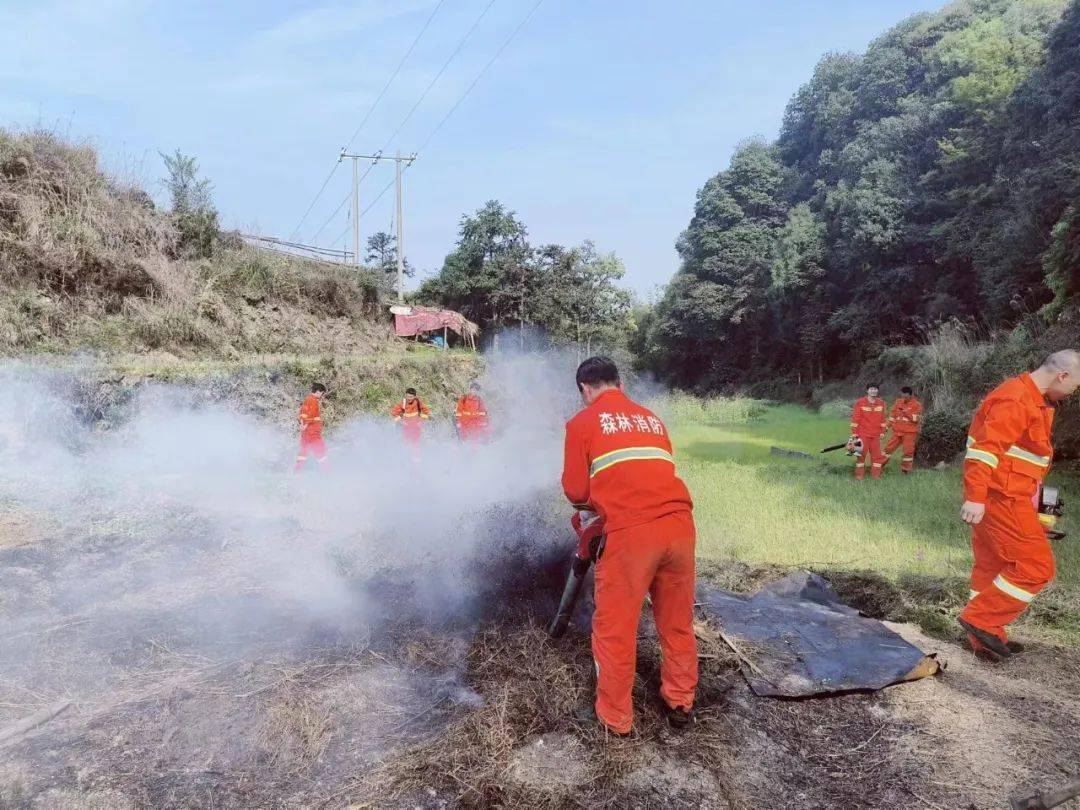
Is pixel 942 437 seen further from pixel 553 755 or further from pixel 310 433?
pixel 553 755

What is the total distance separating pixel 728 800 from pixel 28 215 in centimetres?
1488

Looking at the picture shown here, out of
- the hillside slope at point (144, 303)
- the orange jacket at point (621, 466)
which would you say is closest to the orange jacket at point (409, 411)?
the hillside slope at point (144, 303)

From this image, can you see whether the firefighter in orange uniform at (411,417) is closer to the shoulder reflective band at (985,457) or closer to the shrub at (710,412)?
the shoulder reflective band at (985,457)

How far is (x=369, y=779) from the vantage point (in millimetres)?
2861

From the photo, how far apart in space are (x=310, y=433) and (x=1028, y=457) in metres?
8.11

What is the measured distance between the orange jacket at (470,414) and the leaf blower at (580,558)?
22.0 ft

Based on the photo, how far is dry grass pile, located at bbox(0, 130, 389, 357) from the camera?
12305 mm

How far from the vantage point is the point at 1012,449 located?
3.93 metres

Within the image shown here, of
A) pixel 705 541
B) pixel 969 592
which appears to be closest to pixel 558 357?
pixel 705 541

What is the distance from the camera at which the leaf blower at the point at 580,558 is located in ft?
11.8

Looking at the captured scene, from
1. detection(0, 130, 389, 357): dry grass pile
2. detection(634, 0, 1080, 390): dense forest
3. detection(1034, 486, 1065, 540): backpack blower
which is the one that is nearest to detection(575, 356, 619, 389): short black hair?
detection(1034, 486, 1065, 540): backpack blower

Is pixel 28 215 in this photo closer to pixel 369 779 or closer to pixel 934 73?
pixel 369 779

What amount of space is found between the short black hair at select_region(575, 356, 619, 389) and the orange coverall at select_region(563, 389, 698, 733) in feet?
0.68

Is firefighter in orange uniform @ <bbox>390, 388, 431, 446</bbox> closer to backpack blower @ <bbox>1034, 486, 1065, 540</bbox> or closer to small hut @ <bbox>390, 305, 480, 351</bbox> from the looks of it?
backpack blower @ <bbox>1034, 486, 1065, 540</bbox>
